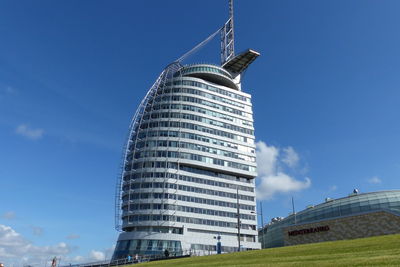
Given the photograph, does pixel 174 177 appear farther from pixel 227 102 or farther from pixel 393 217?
pixel 393 217

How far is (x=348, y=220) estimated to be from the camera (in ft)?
204

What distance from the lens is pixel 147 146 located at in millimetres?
101500

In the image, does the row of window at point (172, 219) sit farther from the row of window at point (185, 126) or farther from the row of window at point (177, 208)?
the row of window at point (185, 126)

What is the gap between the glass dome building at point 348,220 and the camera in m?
58.2

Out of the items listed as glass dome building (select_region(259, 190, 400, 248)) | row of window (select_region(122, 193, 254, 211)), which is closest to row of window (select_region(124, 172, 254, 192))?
row of window (select_region(122, 193, 254, 211))

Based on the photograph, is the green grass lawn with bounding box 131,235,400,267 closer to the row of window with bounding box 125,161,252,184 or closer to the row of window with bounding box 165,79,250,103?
the row of window with bounding box 125,161,252,184

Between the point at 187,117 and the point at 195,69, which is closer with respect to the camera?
the point at 187,117

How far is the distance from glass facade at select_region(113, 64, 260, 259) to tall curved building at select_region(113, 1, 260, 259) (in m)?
0.26

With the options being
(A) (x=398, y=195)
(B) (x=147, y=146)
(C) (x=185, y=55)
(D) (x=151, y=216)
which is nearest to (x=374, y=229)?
(A) (x=398, y=195)

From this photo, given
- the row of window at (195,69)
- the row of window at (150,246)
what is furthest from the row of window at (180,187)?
the row of window at (195,69)

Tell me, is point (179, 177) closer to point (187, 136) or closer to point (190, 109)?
point (187, 136)

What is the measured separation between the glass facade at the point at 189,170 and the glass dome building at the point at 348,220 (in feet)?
69.1

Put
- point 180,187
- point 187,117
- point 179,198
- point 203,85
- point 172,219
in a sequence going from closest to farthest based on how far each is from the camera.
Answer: point 172,219
point 179,198
point 180,187
point 187,117
point 203,85

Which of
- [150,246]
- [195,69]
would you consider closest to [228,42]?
[195,69]
